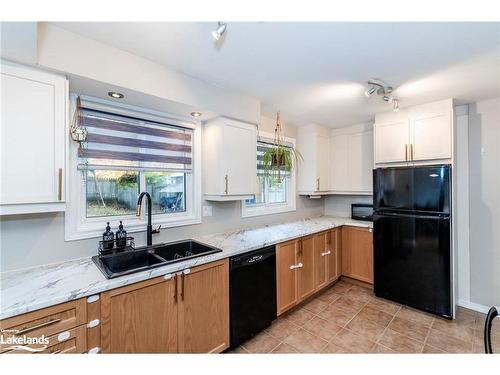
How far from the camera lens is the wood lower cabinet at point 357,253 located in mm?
3031

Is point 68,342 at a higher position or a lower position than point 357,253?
higher

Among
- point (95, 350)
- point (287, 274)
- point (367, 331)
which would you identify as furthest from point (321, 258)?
point (95, 350)

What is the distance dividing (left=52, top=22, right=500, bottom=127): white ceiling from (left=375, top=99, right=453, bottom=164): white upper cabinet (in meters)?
0.20

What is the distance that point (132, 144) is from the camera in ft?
6.59

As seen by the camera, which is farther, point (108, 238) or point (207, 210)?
point (207, 210)

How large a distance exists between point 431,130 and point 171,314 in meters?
3.13

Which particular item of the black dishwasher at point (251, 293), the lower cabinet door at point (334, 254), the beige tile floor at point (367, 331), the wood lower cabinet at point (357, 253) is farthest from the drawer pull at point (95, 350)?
the wood lower cabinet at point (357, 253)

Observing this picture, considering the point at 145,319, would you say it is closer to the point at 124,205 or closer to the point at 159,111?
the point at 124,205

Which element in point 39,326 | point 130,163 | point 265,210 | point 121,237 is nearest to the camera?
point 39,326

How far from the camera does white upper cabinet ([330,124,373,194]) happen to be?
3.34 meters

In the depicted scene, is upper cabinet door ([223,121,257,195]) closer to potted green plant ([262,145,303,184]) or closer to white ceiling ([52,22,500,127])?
potted green plant ([262,145,303,184])

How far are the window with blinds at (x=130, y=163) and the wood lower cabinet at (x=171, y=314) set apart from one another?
83 centimetres

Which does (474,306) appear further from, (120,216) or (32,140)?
(32,140)

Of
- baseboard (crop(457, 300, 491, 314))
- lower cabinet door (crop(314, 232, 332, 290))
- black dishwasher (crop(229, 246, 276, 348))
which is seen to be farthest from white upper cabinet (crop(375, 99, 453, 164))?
black dishwasher (crop(229, 246, 276, 348))
